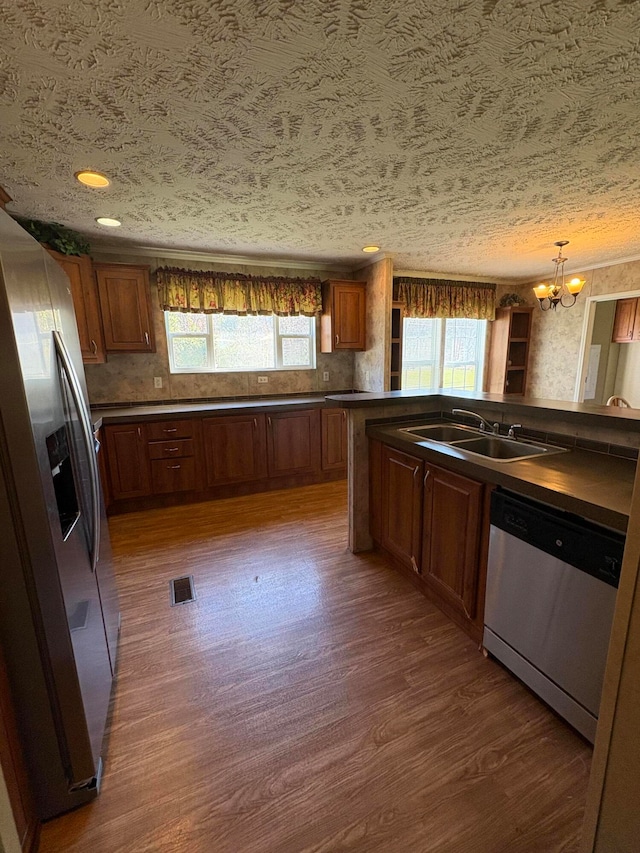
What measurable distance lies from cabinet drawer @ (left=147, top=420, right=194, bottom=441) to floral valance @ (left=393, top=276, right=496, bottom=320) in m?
3.01

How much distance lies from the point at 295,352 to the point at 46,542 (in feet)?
12.3

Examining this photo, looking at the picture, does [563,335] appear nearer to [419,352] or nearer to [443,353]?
[443,353]

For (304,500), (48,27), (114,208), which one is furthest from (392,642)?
(114,208)

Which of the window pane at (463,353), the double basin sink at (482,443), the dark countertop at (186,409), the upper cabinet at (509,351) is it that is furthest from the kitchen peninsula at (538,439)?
the upper cabinet at (509,351)

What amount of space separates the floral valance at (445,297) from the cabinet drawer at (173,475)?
3.23 m

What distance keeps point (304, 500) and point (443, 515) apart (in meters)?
2.00

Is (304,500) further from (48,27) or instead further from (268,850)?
(48,27)

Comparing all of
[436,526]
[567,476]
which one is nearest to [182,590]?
[436,526]

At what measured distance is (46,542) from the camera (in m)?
1.00

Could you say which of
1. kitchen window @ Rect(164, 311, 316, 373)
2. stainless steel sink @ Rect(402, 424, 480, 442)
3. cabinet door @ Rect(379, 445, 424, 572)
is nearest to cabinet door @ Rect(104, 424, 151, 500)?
kitchen window @ Rect(164, 311, 316, 373)

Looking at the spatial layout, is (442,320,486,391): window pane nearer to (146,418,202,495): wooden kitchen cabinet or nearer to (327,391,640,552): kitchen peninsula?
(327,391,640,552): kitchen peninsula

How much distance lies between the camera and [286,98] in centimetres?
145

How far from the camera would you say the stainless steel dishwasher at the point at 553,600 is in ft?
4.08

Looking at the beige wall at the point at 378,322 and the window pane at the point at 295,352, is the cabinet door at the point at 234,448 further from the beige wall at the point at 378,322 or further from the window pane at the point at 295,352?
the beige wall at the point at 378,322
